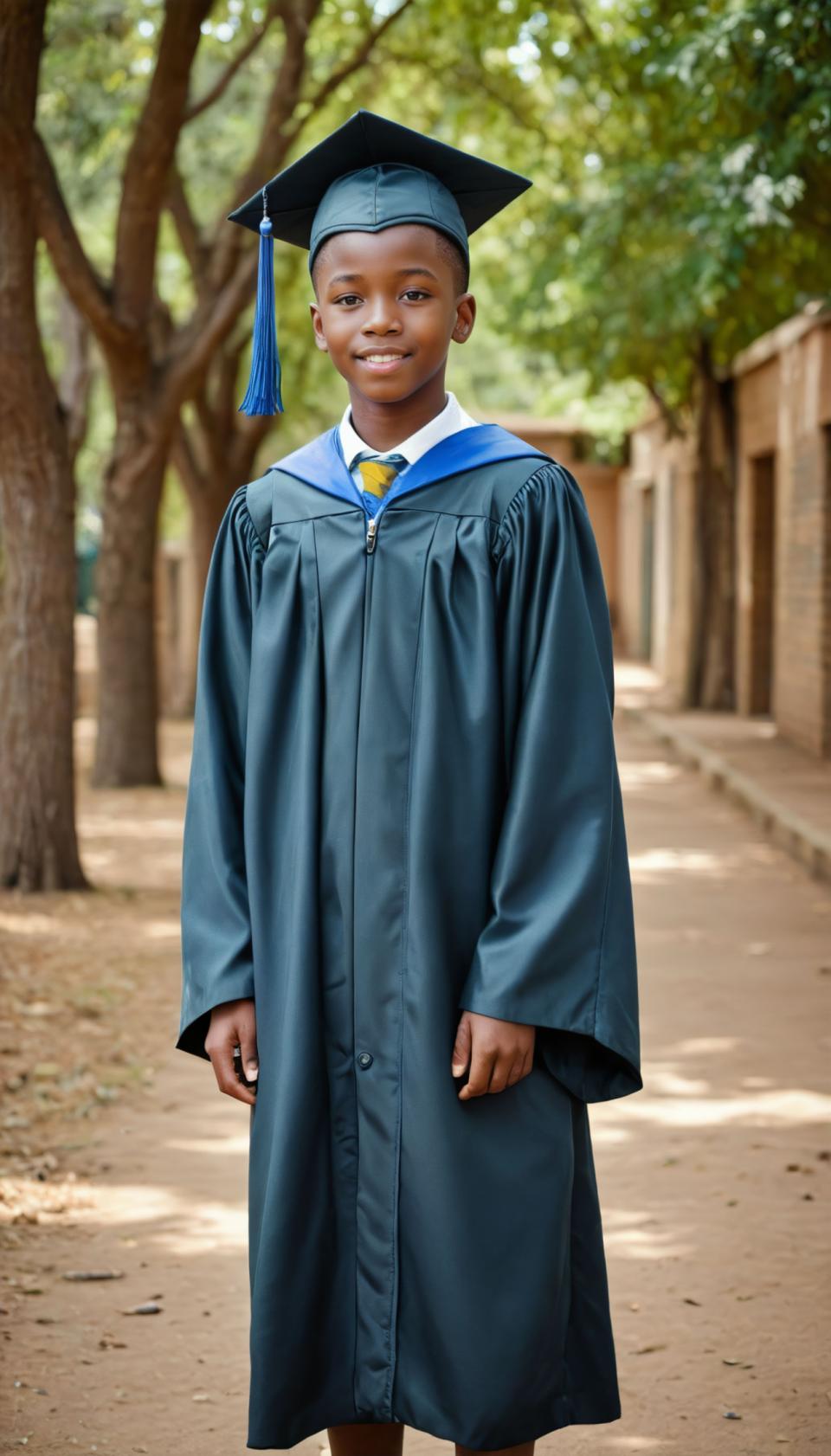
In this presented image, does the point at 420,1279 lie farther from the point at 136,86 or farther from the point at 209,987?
the point at 136,86

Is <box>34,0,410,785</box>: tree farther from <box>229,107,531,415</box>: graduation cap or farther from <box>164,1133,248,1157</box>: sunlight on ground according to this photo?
<box>229,107,531,415</box>: graduation cap

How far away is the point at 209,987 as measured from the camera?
2.53 meters

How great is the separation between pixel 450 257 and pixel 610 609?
10.1 m

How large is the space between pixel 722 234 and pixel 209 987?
848 cm

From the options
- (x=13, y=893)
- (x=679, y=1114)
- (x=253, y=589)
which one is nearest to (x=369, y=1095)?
(x=253, y=589)

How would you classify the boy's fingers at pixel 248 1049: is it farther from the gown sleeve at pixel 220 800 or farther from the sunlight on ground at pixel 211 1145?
the sunlight on ground at pixel 211 1145

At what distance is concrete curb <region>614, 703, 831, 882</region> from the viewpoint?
32.1 ft

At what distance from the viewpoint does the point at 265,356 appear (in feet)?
9.43

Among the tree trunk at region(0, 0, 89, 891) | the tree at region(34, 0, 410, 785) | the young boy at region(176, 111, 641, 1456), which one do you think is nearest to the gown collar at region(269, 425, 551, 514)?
the young boy at region(176, 111, 641, 1456)

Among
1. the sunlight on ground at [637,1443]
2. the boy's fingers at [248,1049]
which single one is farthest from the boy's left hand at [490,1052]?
the sunlight on ground at [637,1443]

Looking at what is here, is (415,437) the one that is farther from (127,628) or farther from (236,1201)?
(127,628)

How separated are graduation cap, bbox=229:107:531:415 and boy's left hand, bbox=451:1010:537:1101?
118cm

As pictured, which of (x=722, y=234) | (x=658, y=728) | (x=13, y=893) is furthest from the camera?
(x=658, y=728)

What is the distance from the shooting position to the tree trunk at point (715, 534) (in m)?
18.9
